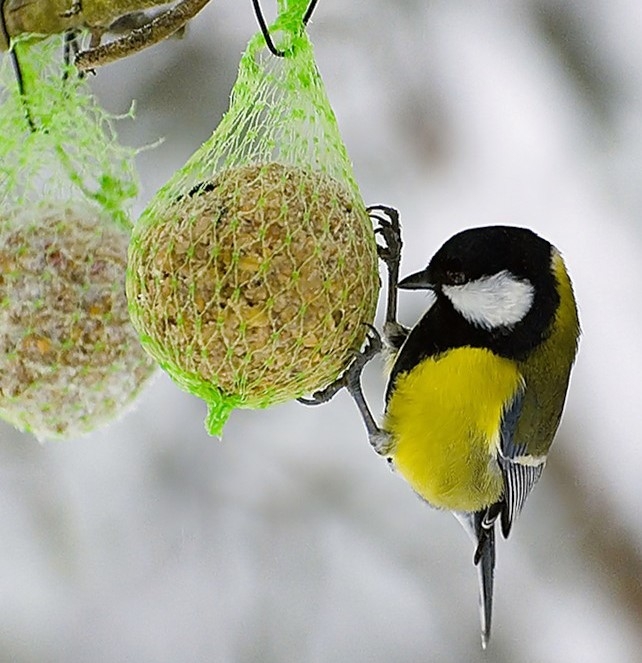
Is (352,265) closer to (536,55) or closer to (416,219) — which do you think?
(416,219)

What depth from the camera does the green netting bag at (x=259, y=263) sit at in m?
1.08

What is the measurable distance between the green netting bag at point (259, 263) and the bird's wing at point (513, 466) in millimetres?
364

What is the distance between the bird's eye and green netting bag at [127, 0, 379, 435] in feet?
0.51

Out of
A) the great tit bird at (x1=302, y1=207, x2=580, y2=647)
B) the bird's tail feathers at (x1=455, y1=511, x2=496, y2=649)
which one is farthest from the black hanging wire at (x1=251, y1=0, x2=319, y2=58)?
the bird's tail feathers at (x1=455, y1=511, x2=496, y2=649)

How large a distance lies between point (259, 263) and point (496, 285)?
39cm

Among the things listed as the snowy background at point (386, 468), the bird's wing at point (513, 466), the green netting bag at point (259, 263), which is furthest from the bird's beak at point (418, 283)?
the snowy background at point (386, 468)

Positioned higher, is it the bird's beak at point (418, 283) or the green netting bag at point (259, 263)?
the green netting bag at point (259, 263)

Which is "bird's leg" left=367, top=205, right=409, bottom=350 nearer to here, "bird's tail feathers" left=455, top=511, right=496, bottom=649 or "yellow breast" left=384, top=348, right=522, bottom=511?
"yellow breast" left=384, top=348, right=522, bottom=511

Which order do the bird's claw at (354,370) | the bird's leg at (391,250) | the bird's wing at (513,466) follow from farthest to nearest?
the bird's wing at (513,466) → the bird's leg at (391,250) → the bird's claw at (354,370)

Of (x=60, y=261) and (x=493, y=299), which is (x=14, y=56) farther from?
(x=493, y=299)

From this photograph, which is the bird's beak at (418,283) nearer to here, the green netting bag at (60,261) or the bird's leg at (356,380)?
the bird's leg at (356,380)

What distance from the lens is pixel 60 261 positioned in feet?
4.05

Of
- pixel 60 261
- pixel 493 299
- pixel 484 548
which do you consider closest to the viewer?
pixel 60 261

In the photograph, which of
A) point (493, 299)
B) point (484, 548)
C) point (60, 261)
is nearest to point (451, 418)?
point (493, 299)
